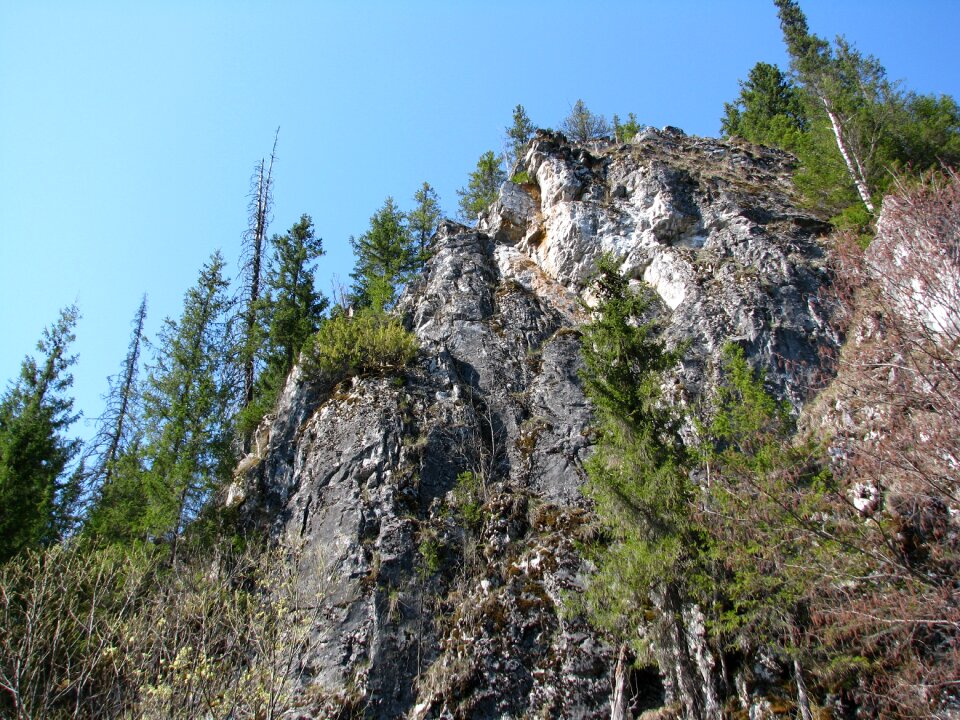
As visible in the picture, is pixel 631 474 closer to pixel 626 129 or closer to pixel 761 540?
pixel 761 540

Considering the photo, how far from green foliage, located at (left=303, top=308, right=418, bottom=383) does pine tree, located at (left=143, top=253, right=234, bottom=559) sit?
2.76 meters

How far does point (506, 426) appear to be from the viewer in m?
16.4

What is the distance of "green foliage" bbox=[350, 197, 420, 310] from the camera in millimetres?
26906

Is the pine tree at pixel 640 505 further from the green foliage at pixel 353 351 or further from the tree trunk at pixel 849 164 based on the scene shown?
the tree trunk at pixel 849 164

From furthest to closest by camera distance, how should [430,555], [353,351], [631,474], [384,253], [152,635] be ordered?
[384,253]
[353,351]
[430,555]
[631,474]
[152,635]

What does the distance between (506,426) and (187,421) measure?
8.69 metres

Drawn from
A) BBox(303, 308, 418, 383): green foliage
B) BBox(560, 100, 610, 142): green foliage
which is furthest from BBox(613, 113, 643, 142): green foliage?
BBox(303, 308, 418, 383): green foliage

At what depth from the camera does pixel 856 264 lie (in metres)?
11.1

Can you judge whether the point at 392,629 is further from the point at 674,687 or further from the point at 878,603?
the point at 878,603

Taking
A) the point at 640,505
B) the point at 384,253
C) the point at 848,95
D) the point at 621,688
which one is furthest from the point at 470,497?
the point at 848,95

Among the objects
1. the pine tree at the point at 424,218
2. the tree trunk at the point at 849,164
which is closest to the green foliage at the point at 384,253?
the pine tree at the point at 424,218

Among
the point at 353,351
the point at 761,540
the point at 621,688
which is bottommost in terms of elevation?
the point at 621,688

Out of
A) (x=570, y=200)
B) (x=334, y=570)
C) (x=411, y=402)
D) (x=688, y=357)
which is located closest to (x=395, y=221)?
(x=570, y=200)

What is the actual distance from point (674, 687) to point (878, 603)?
3454 mm
